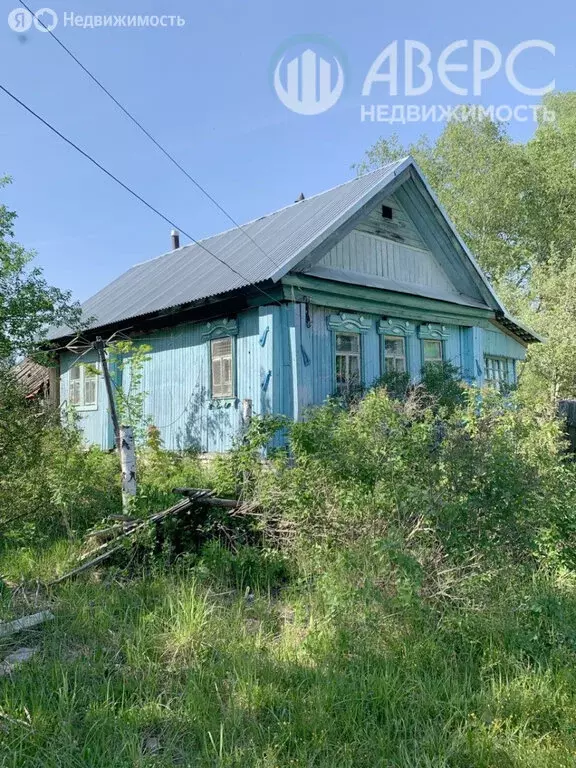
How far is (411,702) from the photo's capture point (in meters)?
2.97

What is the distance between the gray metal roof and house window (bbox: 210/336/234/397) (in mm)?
1012

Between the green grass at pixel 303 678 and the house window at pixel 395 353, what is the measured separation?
6.75 metres

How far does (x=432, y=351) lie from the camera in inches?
473

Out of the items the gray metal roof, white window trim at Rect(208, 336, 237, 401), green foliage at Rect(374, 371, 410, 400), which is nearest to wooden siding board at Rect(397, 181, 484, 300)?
the gray metal roof

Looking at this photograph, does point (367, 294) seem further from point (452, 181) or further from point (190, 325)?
point (452, 181)

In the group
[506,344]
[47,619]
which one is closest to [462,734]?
[47,619]

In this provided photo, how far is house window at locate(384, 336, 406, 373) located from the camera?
10.9 m

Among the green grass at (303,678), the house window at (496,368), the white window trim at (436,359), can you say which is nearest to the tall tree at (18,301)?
the green grass at (303,678)

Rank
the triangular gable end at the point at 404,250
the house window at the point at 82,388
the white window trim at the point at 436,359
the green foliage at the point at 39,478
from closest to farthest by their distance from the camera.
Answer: the green foliage at the point at 39,478 → the triangular gable end at the point at 404,250 → the white window trim at the point at 436,359 → the house window at the point at 82,388

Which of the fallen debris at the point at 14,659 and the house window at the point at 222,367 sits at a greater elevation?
the house window at the point at 222,367

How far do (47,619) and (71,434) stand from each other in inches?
136

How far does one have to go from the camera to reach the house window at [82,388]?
13.3 meters

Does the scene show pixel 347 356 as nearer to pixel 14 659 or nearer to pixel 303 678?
pixel 303 678

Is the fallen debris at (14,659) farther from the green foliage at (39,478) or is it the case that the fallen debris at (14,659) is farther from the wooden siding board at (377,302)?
the wooden siding board at (377,302)
